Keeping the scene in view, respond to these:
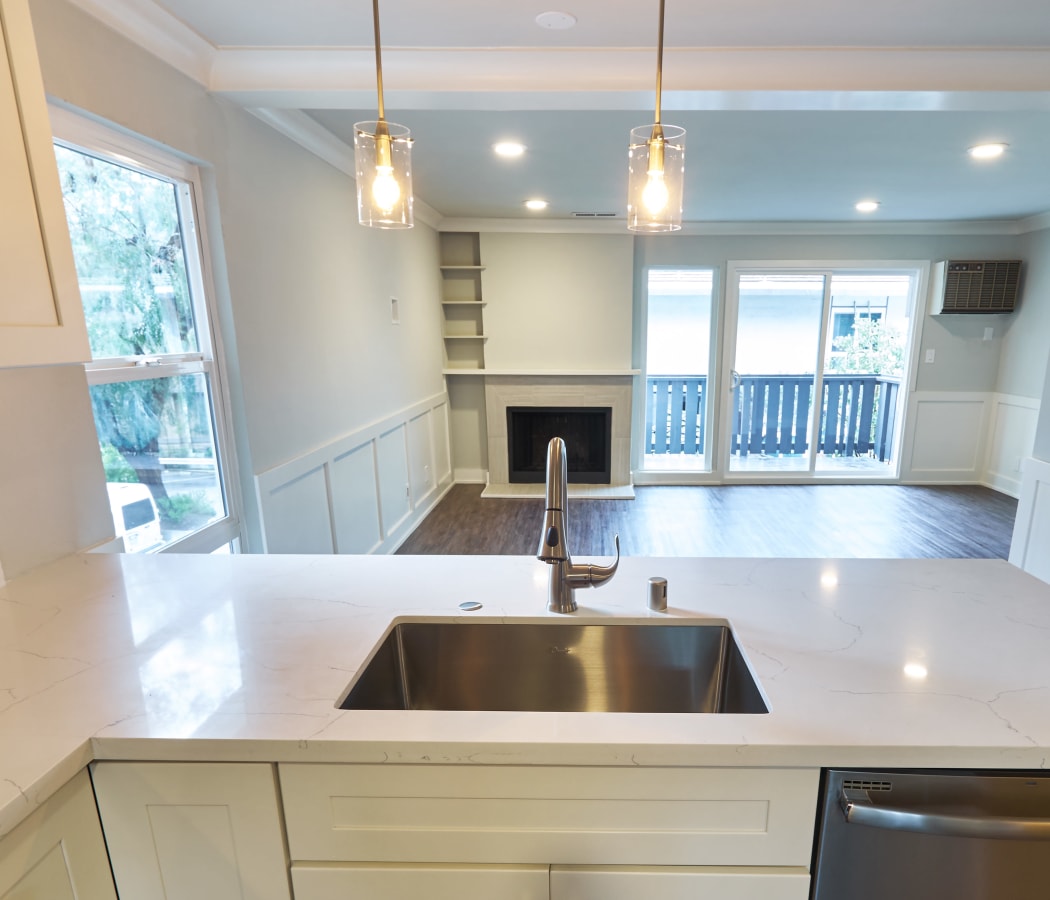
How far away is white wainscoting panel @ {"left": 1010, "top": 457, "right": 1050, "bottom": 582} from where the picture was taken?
99.8 inches

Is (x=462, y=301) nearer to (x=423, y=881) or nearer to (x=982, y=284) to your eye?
(x=982, y=284)

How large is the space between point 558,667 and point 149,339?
1.66 metres

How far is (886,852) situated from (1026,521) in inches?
106

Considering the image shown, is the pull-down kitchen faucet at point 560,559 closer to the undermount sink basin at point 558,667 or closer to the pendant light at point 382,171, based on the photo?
the undermount sink basin at point 558,667

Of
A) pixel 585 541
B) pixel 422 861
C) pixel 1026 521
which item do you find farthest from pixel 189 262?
pixel 1026 521

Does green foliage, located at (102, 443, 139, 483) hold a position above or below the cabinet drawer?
above

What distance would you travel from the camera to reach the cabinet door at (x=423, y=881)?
83 cm

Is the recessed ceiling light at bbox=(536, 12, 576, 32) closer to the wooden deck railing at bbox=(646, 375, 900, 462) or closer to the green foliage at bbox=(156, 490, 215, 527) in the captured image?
the green foliage at bbox=(156, 490, 215, 527)

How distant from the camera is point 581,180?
137 inches

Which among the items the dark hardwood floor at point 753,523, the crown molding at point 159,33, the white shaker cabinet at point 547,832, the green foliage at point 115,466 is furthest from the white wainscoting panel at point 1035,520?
the crown molding at point 159,33

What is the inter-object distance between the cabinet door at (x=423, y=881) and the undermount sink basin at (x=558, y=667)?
0.90 ft

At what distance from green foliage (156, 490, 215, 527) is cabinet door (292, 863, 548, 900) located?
139 centimetres

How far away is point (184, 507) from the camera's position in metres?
1.93

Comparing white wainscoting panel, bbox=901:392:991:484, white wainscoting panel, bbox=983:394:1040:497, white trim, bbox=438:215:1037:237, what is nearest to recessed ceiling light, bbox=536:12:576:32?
white trim, bbox=438:215:1037:237
